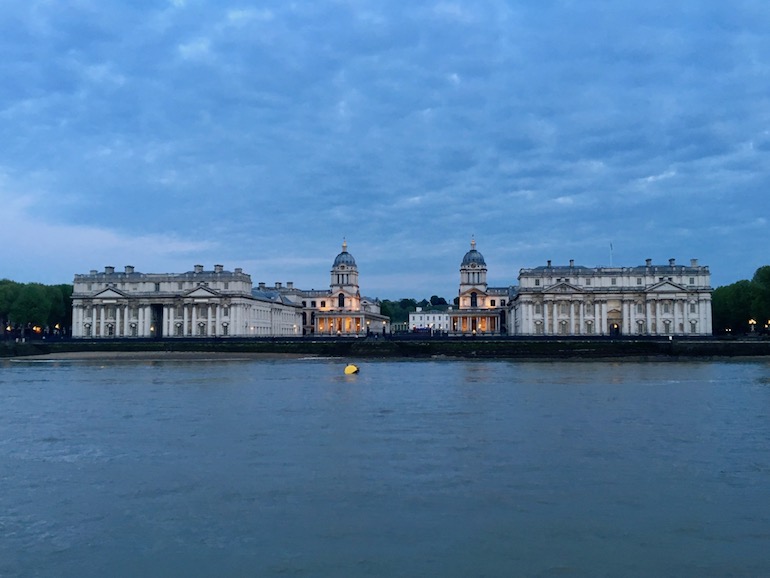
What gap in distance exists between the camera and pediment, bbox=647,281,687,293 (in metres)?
116

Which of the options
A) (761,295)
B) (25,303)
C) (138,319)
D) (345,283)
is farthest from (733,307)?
(25,303)

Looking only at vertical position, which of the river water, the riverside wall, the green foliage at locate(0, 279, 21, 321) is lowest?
the river water

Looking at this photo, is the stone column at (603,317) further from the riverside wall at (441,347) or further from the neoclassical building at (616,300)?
the riverside wall at (441,347)

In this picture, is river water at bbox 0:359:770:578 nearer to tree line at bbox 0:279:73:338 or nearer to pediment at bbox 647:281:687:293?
tree line at bbox 0:279:73:338

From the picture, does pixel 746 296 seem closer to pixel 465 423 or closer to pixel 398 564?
pixel 465 423

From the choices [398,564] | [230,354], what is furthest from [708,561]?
[230,354]

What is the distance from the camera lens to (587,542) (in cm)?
1550

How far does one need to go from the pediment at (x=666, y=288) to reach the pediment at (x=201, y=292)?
6303 centimetres

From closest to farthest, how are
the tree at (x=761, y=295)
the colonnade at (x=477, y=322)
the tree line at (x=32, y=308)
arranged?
the tree at (x=761, y=295) < the tree line at (x=32, y=308) < the colonnade at (x=477, y=322)

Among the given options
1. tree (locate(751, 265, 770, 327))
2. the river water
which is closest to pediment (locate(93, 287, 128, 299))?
the river water

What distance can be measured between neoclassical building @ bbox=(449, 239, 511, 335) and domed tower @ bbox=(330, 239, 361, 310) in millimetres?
18956

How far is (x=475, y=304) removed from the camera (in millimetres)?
149375

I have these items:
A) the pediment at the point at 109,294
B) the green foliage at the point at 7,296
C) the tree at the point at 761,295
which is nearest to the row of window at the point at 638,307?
the tree at the point at 761,295

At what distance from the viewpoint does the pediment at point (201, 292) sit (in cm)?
12138
